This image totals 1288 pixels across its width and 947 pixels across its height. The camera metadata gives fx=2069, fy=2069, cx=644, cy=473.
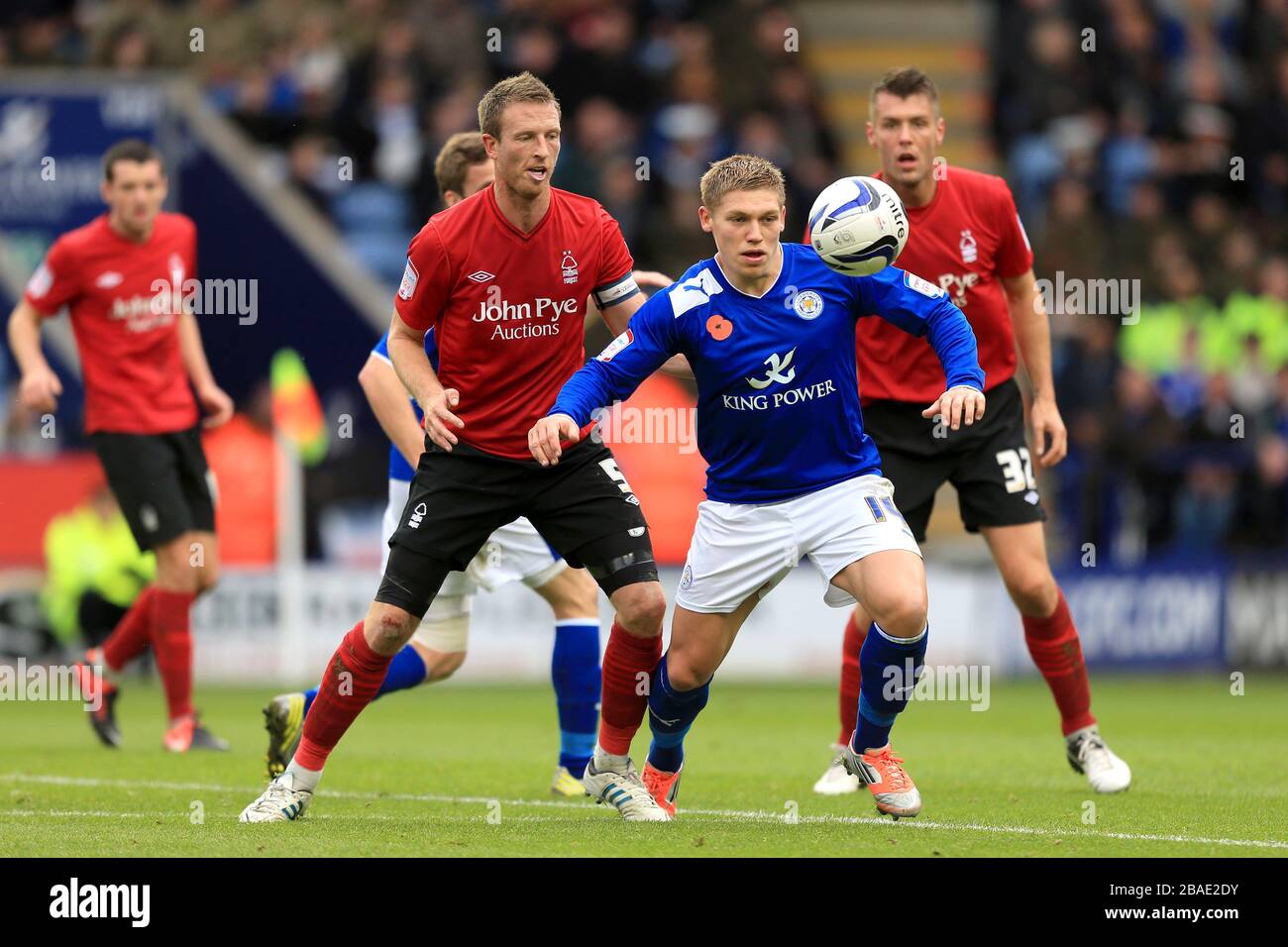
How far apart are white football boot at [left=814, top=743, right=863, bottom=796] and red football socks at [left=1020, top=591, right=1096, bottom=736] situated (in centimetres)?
91

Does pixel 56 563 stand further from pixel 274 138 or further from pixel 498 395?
pixel 498 395

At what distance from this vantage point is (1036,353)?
28.4 feet

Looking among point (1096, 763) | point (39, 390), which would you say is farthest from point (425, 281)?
point (39, 390)

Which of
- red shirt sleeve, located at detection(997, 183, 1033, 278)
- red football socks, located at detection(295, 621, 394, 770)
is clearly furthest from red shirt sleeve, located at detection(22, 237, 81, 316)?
red shirt sleeve, located at detection(997, 183, 1033, 278)

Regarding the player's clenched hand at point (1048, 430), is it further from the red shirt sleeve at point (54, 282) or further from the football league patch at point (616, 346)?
the red shirt sleeve at point (54, 282)

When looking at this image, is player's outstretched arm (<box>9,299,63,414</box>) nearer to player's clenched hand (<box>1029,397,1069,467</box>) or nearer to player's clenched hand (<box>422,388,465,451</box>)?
player's clenched hand (<box>422,388,465,451</box>)

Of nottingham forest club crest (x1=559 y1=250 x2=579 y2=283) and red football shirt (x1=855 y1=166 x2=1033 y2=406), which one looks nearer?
nottingham forest club crest (x1=559 y1=250 x2=579 y2=283)

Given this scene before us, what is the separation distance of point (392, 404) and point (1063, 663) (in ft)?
9.72

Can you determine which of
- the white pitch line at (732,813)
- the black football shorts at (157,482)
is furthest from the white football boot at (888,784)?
the black football shorts at (157,482)

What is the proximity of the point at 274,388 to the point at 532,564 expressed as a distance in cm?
960

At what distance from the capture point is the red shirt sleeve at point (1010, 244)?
8539 millimetres

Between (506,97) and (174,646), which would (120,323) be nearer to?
(174,646)

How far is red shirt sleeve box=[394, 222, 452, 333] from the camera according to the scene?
729 centimetres

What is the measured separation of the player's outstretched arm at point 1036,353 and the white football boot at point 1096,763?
1.15 m
